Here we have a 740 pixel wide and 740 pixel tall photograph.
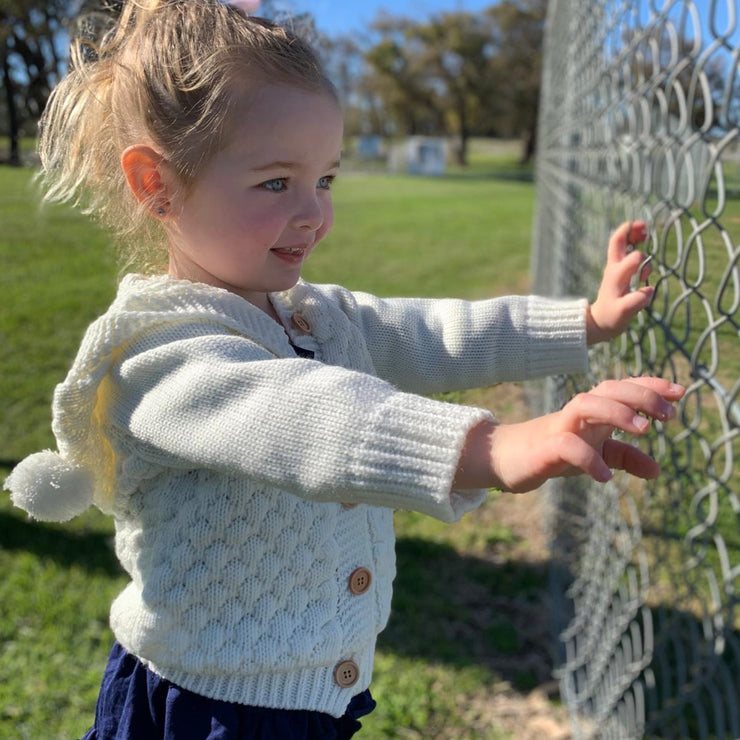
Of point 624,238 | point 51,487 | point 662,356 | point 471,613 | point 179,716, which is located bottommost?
point 471,613

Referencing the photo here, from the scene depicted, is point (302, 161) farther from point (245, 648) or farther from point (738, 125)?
point (245, 648)

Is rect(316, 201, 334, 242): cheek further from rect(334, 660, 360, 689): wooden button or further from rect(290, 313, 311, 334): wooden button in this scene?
rect(334, 660, 360, 689): wooden button

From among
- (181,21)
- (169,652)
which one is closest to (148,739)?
(169,652)

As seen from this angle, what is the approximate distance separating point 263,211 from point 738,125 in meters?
0.72

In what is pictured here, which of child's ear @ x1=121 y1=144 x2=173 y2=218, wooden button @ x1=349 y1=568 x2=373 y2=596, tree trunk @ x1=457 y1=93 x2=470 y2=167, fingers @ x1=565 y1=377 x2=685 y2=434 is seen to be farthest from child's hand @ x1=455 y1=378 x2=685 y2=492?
tree trunk @ x1=457 y1=93 x2=470 y2=167

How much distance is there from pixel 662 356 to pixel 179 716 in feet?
3.82

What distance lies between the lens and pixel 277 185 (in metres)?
1.38

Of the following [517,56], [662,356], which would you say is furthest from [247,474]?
[517,56]

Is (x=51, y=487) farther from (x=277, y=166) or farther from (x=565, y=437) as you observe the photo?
(x=565, y=437)

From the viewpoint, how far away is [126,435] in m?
1.38

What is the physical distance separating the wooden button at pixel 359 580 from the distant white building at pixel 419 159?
47.8m

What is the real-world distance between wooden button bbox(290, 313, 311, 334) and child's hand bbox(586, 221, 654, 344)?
0.57 metres

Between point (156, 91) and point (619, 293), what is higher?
point (156, 91)

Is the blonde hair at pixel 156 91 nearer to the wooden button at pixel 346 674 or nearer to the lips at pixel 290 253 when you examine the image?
the lips at pixel 290 253
